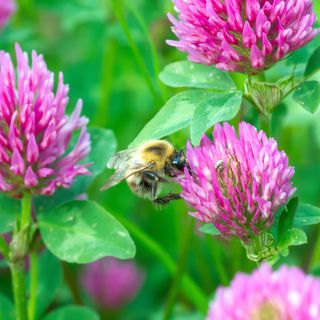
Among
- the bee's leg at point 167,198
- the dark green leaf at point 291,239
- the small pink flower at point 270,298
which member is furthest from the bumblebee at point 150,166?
the small pink flower at point 270,298

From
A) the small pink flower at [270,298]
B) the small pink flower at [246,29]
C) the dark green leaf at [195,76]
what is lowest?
the dark green leaf at [195,76]

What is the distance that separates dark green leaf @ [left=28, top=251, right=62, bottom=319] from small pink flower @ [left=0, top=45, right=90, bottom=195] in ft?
1.32

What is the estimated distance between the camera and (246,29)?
5.29ft

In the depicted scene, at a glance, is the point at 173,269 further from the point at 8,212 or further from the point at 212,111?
the point at 212,111

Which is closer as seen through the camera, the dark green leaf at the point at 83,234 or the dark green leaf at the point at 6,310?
the dark green leaf at the point at 83,234

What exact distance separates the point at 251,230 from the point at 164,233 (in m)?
1.55

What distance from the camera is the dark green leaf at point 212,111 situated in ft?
5.24

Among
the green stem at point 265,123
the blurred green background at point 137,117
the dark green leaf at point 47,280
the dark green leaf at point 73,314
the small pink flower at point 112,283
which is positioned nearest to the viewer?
the green stem at point 265,123

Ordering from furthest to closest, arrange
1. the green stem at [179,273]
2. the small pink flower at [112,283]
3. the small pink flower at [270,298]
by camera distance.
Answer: the small pink flower at [112,283] → the green stem at [179,273] → the small pink flower at [270,298]

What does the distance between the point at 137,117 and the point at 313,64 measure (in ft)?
5.50

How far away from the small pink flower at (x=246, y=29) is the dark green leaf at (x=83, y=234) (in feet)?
1.22

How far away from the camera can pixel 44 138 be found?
1.75 metres

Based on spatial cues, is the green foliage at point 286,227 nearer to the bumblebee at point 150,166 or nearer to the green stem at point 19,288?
the bumblebee at point 150,166

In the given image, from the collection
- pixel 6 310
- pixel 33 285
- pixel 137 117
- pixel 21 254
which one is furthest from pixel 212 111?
pixel 137 117
